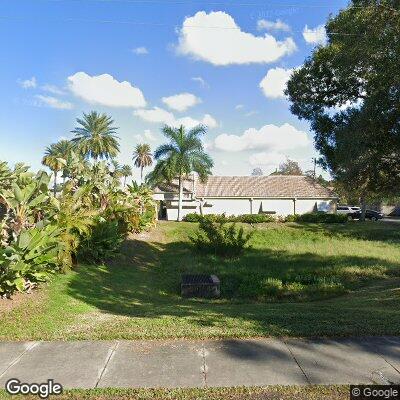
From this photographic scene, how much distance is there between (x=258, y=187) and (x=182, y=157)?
11.3m

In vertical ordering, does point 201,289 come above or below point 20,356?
below

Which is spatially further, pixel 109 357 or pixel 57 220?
pixel 57 220

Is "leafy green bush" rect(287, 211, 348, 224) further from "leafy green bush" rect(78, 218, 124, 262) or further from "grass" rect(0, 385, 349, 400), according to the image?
"grass" rect(0, 385, 349, 400)

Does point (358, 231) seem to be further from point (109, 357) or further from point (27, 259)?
point (109, 357)

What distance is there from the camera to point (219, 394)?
14.5 feet

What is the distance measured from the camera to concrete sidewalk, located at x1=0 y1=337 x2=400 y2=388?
4.77 meters

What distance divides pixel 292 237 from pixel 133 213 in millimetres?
11729

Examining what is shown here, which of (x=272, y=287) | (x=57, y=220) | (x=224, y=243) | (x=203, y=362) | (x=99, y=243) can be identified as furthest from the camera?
(x=224, y=243)

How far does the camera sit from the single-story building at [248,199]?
40.5 metres

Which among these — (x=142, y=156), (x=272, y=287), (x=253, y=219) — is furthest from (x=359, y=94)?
(x=142, y=156)

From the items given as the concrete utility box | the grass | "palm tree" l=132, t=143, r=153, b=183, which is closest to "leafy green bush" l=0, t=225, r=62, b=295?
the grass

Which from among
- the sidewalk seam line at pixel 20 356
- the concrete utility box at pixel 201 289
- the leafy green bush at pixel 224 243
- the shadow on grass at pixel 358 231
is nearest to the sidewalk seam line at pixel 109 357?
the sidewalk seam line at pixel 20 356

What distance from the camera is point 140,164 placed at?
8175 cm

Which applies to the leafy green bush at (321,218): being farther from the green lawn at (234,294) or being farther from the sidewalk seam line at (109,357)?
the sidewalk seam line at (109,357)
